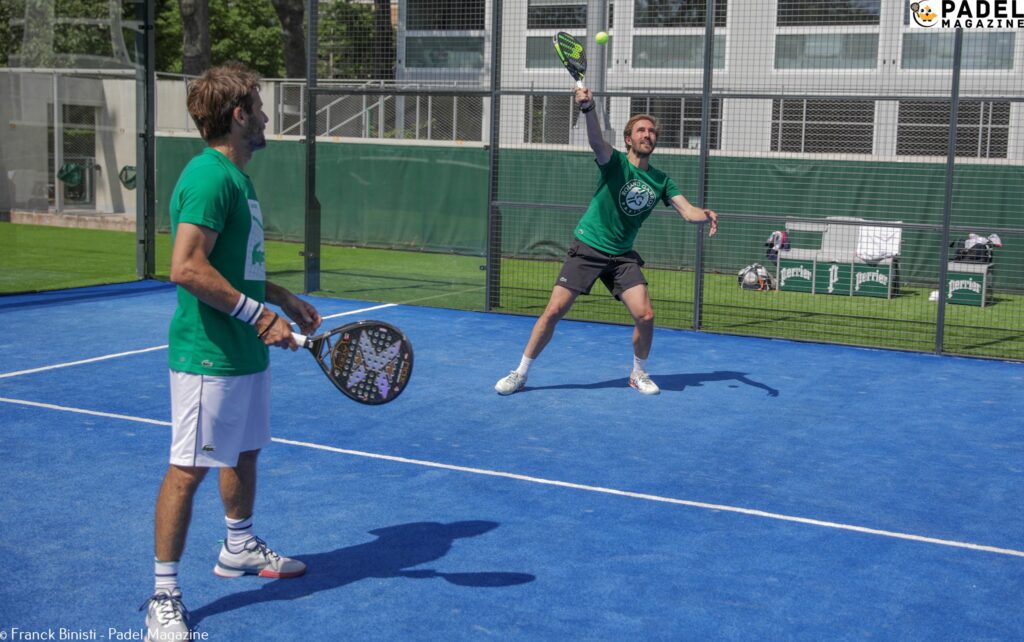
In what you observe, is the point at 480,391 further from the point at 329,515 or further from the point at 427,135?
the point at 427,135

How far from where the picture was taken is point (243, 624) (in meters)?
4.09

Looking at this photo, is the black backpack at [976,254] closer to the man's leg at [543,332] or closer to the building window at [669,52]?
the building window at [669,52]

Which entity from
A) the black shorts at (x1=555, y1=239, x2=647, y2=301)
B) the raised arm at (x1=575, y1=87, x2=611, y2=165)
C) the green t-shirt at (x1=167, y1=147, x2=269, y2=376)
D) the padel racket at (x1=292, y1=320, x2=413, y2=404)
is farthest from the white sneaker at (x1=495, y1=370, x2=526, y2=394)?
the green t-shirt at (x1=167, y1=147, x2=269, y2=376)

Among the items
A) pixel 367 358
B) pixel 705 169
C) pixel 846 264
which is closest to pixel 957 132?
pixel 846 264

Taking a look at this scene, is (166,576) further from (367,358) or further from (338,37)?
(338,37)

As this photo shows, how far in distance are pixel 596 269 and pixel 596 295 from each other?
5.83 meters

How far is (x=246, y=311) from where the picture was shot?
394 cm

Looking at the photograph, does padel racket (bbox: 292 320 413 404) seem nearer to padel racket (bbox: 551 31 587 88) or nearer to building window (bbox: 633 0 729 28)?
padel racket (bbox: 551 31 587 88)

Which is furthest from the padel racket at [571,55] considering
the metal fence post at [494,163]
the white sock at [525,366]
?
the metal fence post at [494,163]

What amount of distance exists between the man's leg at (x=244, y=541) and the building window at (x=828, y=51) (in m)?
16.0

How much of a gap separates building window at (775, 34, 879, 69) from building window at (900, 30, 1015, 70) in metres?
0.57

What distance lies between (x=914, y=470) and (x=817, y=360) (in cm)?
368

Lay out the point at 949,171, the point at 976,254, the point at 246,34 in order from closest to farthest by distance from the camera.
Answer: the point at 949,171
the point at 976,254
the point at 246,34

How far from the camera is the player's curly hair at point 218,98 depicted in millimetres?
4039
